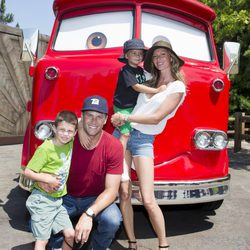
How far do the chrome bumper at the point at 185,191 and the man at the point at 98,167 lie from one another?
1.63ft

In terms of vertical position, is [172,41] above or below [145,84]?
above

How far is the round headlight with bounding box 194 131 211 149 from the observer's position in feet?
11.1

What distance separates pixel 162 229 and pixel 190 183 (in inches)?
21.5

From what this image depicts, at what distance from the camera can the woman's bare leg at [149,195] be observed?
2.86 meters

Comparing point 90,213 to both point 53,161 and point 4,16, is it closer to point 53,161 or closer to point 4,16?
point 53,161

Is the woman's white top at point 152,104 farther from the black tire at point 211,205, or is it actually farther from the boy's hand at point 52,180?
the black tire at point 211,205

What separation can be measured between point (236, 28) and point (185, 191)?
5488 mm

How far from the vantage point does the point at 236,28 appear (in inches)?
307

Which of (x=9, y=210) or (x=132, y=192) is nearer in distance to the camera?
(x=132, y=192)

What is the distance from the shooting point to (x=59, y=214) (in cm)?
265

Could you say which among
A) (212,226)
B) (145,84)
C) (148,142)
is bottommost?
(212,226)

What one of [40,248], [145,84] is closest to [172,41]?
[145,84]

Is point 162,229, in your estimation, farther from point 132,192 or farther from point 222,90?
point 222,90

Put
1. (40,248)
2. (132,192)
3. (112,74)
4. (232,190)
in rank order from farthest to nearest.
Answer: (232,190) < (112,74) < (132,192) < (40,248)
